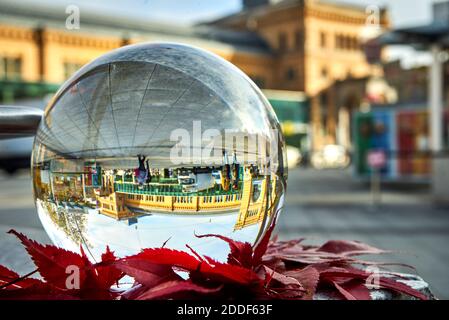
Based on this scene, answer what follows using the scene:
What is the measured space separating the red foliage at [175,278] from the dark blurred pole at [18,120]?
0.48 metres

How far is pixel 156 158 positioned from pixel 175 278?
11.8 inches

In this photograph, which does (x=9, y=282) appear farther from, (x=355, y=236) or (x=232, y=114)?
(x=355, y=236)

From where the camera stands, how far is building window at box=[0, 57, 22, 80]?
1408 inches

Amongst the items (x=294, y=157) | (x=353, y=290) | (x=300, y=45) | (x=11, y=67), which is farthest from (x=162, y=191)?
(x=300, y=45)

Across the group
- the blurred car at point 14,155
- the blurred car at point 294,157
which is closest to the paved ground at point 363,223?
the blurred car at point 14,155

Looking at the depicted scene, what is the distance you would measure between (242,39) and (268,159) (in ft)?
177

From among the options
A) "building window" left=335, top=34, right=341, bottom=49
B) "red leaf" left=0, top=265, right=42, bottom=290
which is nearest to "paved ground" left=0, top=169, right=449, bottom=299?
"red leaf" left=0, top=265, right=42, bottom=290

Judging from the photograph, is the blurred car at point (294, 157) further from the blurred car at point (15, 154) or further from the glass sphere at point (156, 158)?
the glass sphere at point (156, 158)

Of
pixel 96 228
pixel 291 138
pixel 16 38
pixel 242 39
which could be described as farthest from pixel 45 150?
pixel 242 39

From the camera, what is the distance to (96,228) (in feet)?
4.76

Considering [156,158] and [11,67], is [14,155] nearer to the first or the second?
[11,67]

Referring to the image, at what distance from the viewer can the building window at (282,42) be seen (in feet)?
174

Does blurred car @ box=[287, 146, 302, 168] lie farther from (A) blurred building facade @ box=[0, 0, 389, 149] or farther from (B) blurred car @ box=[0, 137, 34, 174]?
(B) blurred car @ box=[0, 137, 34, 174]
